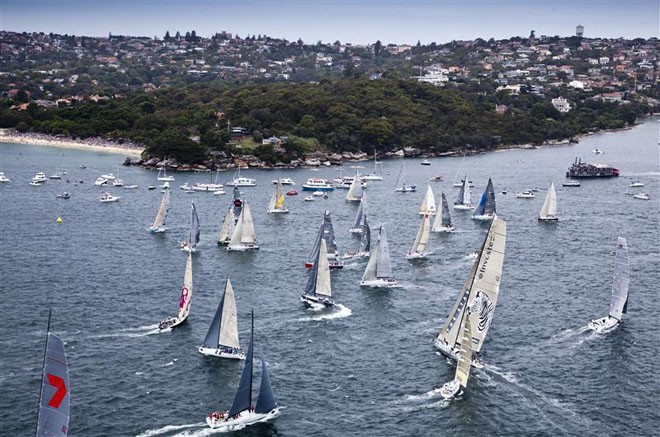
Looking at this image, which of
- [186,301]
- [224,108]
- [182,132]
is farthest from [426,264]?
[224,108]

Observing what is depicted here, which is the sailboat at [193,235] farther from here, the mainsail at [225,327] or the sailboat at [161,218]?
the mainsail at [225,327]

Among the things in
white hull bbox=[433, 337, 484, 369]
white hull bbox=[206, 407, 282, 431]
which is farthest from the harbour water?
white hull bbox=[433, 337, 484, 369]

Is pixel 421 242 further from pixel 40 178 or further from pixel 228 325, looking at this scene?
pixel 40 178

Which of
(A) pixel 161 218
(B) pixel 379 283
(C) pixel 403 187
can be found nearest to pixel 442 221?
(B) pixel 379 283

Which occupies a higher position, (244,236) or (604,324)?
(244,236)

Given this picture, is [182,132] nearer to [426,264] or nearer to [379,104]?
[379,104]

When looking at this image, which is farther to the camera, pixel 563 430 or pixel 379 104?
pixel 379 104

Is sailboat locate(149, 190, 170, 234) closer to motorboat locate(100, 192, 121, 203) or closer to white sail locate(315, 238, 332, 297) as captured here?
motorboat locate(100, 192, 121, 203)
